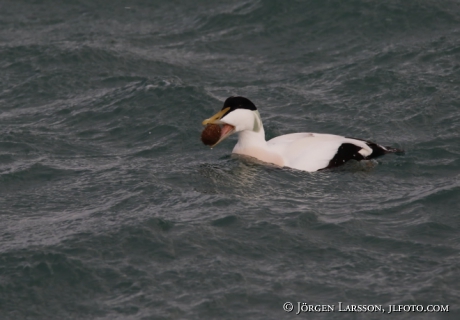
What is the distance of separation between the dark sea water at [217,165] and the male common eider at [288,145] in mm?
179

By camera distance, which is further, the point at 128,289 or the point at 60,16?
the point at 60,16

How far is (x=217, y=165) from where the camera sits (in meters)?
10.6

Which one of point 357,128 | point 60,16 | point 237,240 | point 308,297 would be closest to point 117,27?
point 60,16

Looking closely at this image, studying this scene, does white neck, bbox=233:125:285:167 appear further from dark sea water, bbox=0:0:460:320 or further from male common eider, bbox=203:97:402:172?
dark sea water, bbox=0:0:460:320

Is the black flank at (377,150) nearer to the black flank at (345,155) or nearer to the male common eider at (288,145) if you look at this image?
the male common eider at (288,145)

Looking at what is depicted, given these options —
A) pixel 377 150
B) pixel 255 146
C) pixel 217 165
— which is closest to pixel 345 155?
pixel 377 150

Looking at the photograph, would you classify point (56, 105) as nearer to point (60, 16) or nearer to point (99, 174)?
point (99, 174)

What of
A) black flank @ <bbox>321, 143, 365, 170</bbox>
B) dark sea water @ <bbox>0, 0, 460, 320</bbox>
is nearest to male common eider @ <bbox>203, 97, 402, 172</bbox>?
black flank @ <bbox>321, 143, 365, 170</bbox>

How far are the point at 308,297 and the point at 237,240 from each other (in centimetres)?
124

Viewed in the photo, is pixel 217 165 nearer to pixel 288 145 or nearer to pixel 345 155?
pixel 288 145

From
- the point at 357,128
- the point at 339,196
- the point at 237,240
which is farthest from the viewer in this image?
the point at 357,128

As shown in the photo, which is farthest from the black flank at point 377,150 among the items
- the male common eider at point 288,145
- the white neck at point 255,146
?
the white neck at point 255,146

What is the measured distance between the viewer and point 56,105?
13.0m

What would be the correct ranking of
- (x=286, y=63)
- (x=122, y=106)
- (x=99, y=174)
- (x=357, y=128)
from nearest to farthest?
1. (x=99, y=174)
2. (x=357, y=128)
3. (x=122, y=106)
4. (x=286, y=63)
